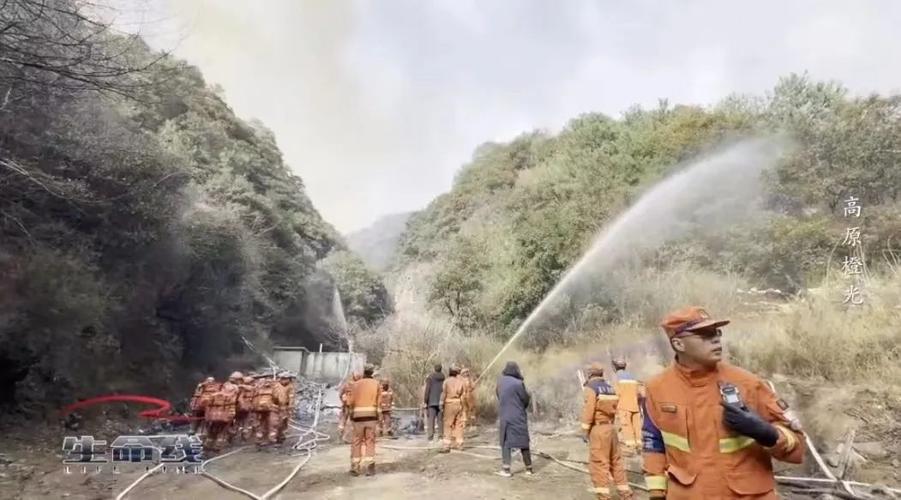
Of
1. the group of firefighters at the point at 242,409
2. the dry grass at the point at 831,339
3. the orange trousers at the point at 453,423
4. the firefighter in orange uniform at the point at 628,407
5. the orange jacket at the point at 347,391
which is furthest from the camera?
the group of firefighters at the point at 242,409

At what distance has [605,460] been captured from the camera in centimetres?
668

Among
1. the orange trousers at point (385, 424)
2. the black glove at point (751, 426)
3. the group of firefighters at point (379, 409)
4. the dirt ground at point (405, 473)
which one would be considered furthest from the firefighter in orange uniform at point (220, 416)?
the black glove at point (751, 426)

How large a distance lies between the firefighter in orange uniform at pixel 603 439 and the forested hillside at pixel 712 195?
832 centimetres

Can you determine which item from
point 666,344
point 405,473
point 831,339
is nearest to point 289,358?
point 666,344

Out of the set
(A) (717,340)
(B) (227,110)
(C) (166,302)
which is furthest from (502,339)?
(B) (227,110)

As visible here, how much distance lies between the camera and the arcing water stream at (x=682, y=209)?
1712cm

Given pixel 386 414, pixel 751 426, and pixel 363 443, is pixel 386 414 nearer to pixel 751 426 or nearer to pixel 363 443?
pixel 363 443

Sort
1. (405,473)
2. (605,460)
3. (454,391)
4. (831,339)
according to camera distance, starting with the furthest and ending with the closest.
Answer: (454,391) → (831,339) → (405,473) → (605,460)

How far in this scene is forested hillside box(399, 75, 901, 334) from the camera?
1468 centimetres

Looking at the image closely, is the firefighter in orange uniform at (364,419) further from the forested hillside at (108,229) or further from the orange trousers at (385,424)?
the orange trousers at (385,424)

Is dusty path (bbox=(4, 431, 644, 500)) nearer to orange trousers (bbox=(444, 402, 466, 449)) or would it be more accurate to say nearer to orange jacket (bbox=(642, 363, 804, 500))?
orange trousers (bbox=(444, 402, 466, 449))

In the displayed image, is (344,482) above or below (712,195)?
below

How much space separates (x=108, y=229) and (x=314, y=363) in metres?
15.2

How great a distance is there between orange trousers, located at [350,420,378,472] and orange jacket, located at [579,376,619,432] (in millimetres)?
3257
